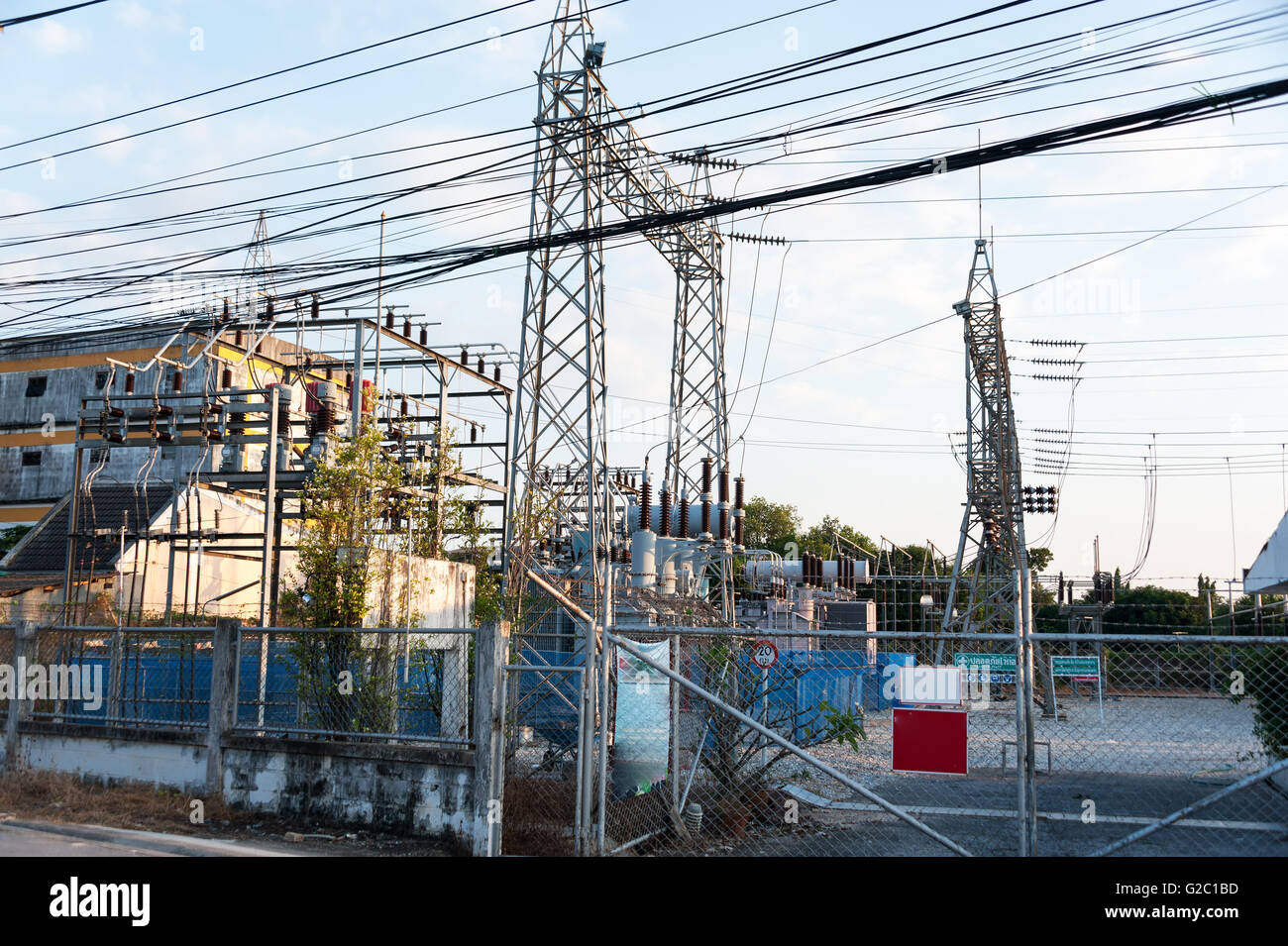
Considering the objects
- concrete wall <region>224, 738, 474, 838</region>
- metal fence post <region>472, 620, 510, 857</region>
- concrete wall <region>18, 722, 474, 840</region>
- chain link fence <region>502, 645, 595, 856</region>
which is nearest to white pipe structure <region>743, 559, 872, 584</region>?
chain link fence <region>502, 645, 595, 856</region>

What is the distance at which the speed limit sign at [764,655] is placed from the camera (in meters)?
10.1

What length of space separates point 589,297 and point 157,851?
9.72 m

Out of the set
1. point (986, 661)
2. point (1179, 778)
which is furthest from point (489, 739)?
point (1179, 778)

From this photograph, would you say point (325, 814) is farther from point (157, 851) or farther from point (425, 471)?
point (425, 471)

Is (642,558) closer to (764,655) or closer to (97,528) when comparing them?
(764,655)

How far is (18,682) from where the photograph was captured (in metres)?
12.7

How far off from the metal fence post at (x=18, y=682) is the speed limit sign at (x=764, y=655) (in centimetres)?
936

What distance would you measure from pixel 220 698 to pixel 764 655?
5.89 meters

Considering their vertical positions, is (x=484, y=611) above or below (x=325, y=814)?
above

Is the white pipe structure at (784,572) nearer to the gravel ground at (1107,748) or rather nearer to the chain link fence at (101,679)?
the gravel ground at (1107,748)

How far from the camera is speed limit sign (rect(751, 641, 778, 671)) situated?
10.1 m

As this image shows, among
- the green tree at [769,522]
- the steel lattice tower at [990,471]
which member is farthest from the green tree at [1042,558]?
the steel lattice tower at [990,471]

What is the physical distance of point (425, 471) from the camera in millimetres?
15820
